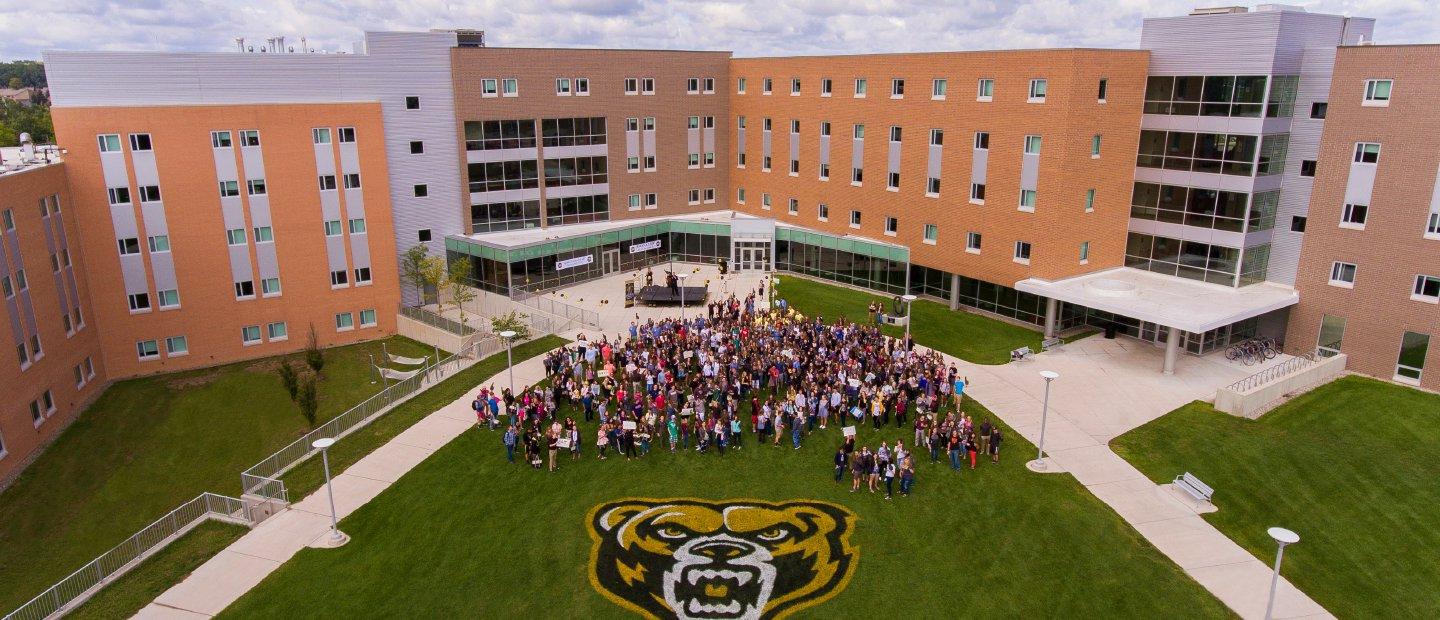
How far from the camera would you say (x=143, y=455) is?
3656 centimetres

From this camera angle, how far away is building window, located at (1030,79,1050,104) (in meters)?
40.1

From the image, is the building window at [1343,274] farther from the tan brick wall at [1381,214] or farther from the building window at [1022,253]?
the building window at [1022,253]

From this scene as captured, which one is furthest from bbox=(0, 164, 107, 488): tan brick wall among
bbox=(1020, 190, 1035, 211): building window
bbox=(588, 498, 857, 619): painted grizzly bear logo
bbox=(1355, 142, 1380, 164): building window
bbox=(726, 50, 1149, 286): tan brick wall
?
bbox=(1355, 142, 1380, 164): building window

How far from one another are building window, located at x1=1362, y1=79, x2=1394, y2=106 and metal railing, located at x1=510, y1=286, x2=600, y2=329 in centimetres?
3619

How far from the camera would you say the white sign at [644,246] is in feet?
182

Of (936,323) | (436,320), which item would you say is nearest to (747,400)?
(936,323)

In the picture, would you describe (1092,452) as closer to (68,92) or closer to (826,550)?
(826,550)

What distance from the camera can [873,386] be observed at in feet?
105

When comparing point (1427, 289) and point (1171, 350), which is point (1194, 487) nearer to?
point (1171, 350)

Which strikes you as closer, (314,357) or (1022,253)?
(1022,253)

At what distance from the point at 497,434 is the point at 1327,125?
3747 centimetres

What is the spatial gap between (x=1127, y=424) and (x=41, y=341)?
4525cm

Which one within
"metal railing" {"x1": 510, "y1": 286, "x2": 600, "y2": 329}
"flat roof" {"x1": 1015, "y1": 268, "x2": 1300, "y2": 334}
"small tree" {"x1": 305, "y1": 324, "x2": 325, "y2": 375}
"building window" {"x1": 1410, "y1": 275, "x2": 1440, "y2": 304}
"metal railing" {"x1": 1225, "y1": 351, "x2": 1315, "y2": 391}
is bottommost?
"small tree" {"x1": 305, "y1": 324, "x2": 325, "y2": 375}

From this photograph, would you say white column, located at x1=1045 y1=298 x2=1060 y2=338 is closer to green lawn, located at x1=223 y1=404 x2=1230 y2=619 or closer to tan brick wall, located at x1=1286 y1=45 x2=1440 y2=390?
tan brick wall, located at x1=1286 y1=45 x2=1440 y2=390
